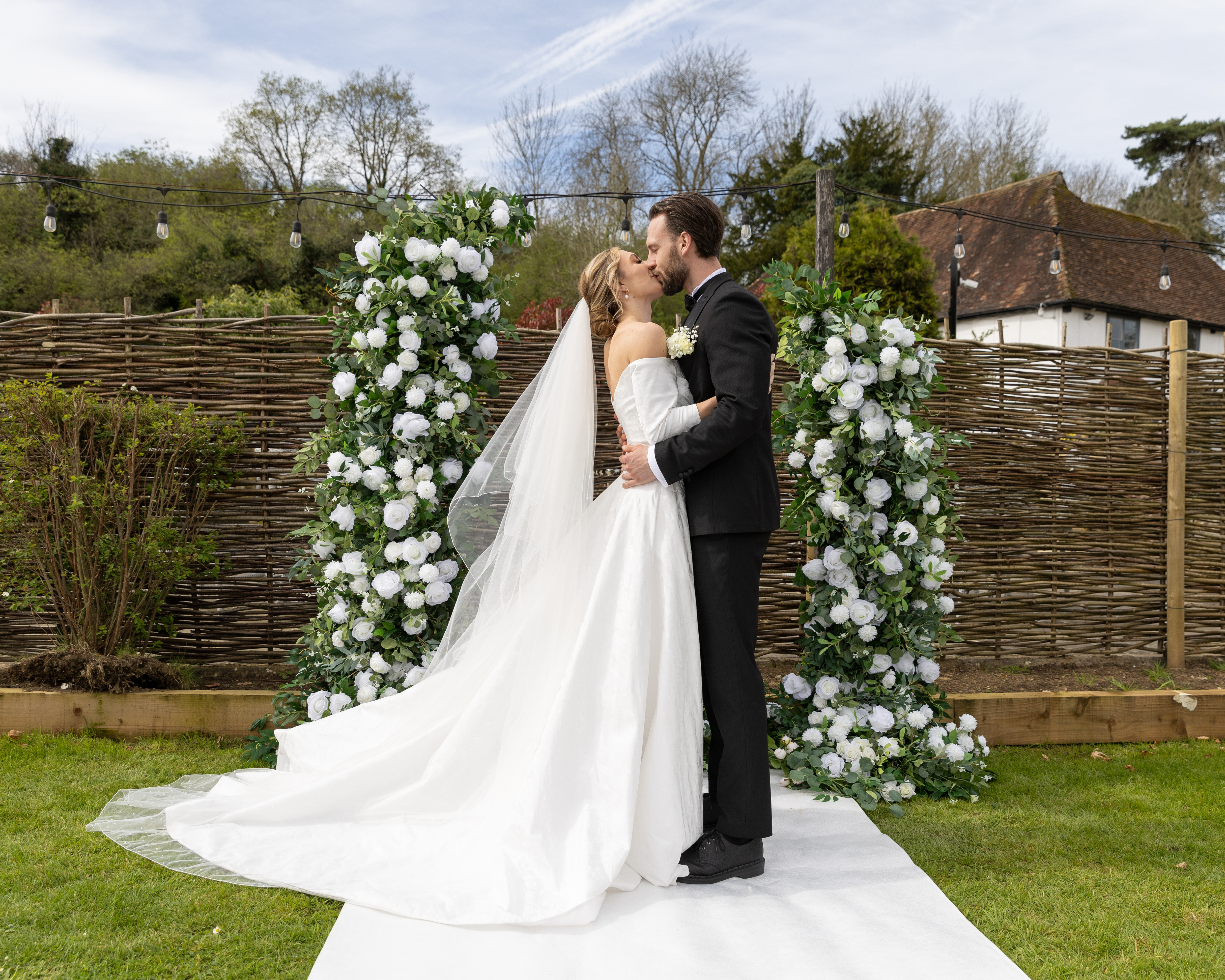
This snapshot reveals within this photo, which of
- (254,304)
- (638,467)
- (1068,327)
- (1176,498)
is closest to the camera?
(638,467)

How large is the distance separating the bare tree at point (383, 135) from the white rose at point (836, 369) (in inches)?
896

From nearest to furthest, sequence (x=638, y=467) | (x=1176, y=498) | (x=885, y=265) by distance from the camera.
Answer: (x=638, y=467), (x=1176, y=498), (x=885, y=265)

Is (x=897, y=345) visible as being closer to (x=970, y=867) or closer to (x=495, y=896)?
(x=970, y=867)

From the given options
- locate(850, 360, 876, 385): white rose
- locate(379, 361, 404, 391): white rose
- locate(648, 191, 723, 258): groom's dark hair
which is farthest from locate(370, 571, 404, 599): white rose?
locate(850, 360, 876, 385): white rose

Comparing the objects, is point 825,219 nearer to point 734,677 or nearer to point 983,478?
point 983,478

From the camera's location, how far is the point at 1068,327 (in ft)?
63.8

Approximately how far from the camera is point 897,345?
3.77m

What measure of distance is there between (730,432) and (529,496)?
2.53 feet

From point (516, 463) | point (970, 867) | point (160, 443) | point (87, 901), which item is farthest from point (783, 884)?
point (160, 443)

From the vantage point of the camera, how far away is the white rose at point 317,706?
3729 millimetres

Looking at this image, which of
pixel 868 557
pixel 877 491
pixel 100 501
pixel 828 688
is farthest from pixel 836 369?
pixel 100 501

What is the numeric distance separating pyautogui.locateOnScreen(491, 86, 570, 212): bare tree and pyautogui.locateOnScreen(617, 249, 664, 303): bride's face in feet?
66.7

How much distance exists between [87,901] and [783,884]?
218cm

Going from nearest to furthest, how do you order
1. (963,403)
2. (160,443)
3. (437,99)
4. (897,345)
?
(897,345) → (160,443) → (963,403) → (437,99)
